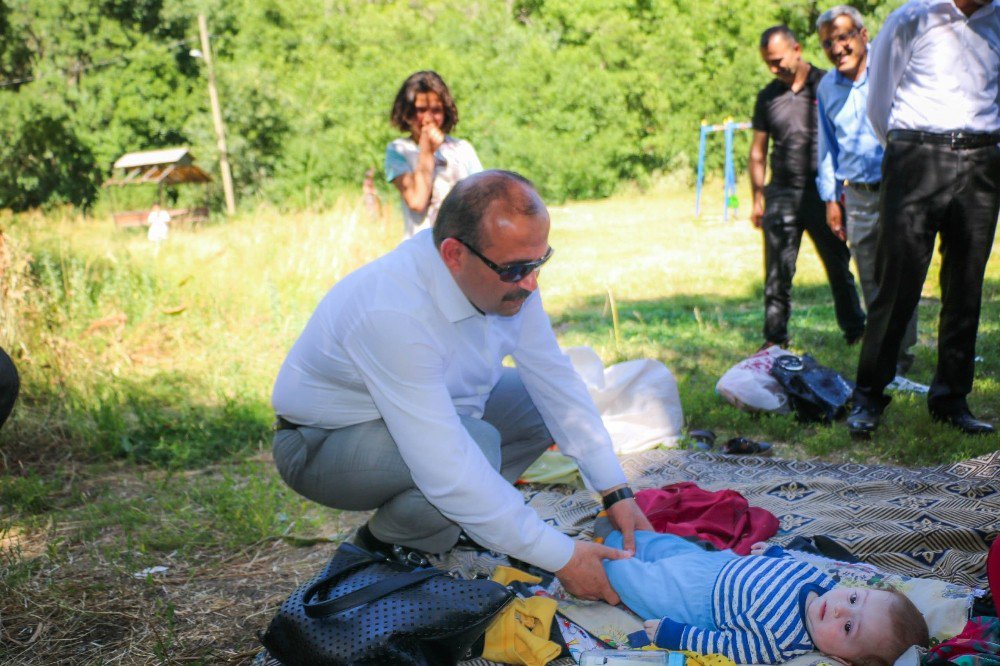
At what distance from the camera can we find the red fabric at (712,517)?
3.46 meters

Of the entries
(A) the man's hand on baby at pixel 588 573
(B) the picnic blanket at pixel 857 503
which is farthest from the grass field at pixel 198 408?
(A) the man's hand on baby at pixel 588 573

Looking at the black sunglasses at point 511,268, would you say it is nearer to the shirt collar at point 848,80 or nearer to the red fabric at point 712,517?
the red fabric at point 712,517

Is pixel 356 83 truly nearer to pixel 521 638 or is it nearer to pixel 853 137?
pixel 853 137

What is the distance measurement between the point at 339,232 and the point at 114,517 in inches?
259

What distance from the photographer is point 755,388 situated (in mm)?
5223

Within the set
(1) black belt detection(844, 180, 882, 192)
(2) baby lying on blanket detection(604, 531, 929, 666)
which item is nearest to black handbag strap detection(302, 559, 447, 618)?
(2) baby lying on blanket detection(604, 531, 929, 666)

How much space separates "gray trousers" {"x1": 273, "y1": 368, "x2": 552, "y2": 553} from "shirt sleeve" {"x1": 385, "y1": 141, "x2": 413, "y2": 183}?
2776 mm

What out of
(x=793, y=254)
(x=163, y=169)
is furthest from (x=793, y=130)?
(x=163, y=169)

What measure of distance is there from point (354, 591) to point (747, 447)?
268 cm

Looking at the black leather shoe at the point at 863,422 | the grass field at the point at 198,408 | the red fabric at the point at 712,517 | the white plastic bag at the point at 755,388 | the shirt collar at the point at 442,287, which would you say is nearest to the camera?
the shirt collar at the point at 442,287

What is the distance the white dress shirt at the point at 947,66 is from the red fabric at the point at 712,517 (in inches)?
83.7

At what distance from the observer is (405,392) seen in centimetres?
274

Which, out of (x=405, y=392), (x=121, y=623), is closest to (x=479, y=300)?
(x=405, y=392)

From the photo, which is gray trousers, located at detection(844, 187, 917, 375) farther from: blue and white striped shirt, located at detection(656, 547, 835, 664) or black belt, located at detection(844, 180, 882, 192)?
blue and white striped shirt, located at detection(656, 547, 835, 664)
